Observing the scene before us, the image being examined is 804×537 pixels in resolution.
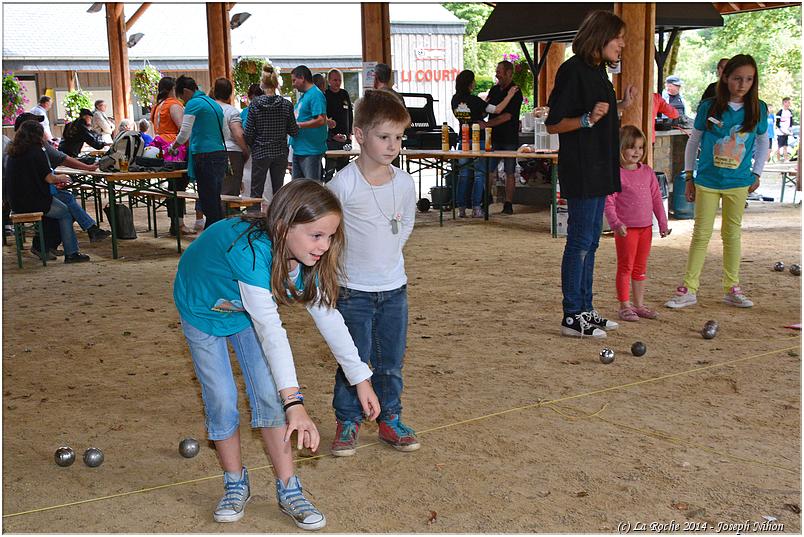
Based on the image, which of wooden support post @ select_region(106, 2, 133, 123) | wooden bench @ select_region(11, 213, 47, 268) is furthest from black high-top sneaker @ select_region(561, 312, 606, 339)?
wooden support post @ select_region(106, 2, 133, 123)

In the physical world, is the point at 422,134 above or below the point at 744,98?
below

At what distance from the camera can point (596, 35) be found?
16.9ft

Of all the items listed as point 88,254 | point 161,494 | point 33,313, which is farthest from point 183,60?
point 161,494

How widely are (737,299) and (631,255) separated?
3.18 feet

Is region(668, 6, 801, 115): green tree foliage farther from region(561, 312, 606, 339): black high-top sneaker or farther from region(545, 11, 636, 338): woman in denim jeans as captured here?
region(561, 312, 606, 339): black high-top sneaker

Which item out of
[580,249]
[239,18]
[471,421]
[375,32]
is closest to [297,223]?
[471,421]

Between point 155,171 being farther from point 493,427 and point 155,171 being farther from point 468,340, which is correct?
point 493,427

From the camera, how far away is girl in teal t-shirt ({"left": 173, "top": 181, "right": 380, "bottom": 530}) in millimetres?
2568

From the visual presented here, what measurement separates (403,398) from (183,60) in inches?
921

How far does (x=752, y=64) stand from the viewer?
5.64 m

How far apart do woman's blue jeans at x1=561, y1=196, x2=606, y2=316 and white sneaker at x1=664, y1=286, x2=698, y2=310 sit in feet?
2.99

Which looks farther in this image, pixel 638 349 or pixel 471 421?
pixel 638 349

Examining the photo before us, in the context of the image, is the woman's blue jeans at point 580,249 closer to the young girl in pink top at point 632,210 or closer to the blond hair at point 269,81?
the young girl in pink top at point 632,210

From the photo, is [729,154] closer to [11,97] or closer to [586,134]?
[586,134]
